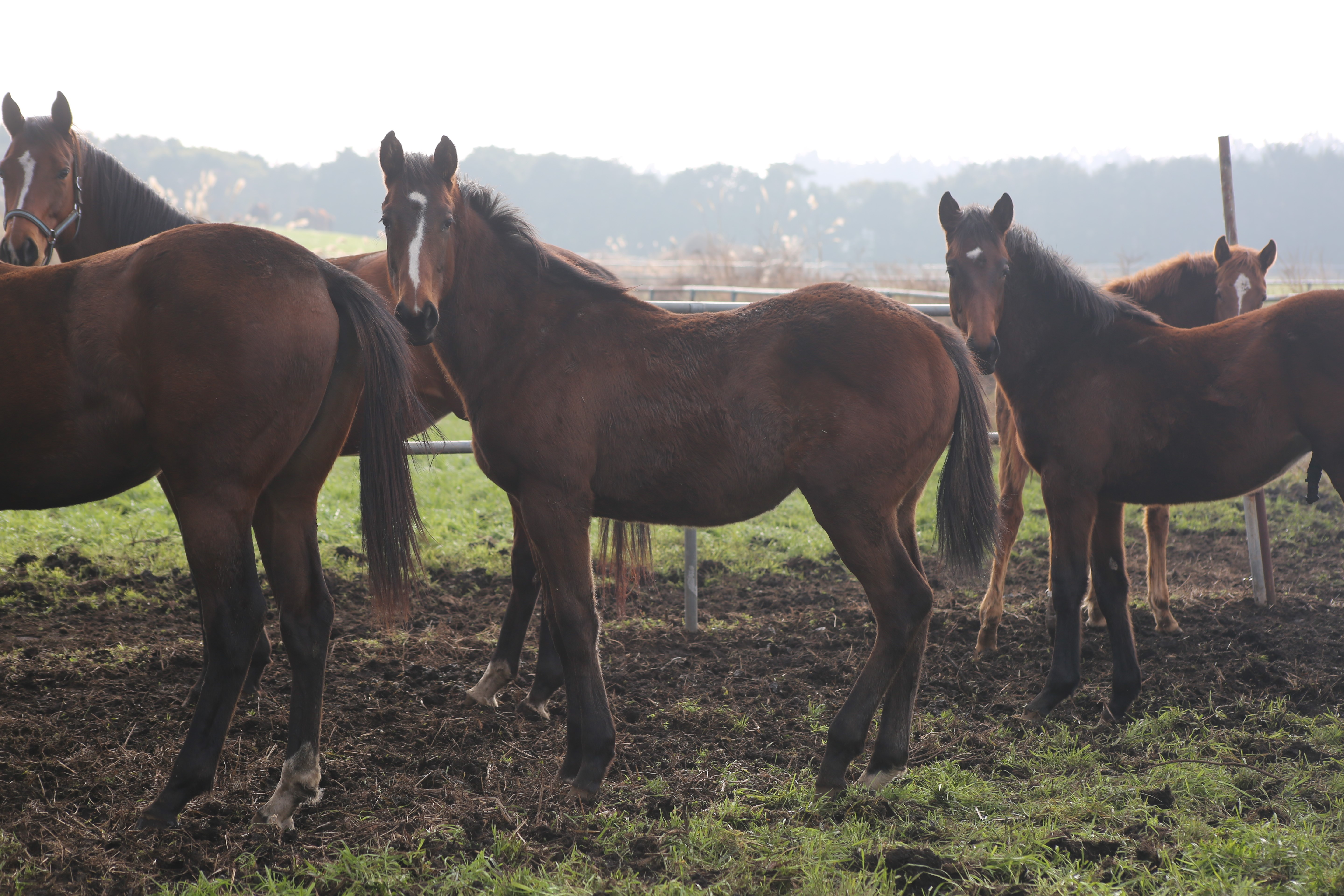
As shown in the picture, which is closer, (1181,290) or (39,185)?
(39,185)

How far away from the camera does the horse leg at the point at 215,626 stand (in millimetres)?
2744

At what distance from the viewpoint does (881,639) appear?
3.08m

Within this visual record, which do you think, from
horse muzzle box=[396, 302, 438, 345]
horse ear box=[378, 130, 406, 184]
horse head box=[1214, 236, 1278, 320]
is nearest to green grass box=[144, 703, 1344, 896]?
horse muzzle box=[396, 302, 438, 345]

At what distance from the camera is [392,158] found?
10.5 ft

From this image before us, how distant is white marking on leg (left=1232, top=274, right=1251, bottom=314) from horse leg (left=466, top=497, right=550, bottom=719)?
4597 millimetres

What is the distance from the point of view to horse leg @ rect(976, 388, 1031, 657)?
479 cm

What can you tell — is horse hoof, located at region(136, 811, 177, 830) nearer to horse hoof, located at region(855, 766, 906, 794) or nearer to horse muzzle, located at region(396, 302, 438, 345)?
horse muzzle, located at region(396, 302, 438, 345)

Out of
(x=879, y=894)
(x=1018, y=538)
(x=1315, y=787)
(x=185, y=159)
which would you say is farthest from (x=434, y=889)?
(x=185, y=159)

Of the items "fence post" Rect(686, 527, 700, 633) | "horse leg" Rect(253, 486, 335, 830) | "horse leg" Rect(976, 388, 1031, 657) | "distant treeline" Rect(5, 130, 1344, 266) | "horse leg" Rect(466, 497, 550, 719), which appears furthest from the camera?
"distant treeline" Rect(5, 130, 1344, 266)

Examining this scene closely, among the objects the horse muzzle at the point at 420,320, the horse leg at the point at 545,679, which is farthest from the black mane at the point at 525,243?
the horse leg at the point at 545,679

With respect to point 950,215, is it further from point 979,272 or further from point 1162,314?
point 1162,314

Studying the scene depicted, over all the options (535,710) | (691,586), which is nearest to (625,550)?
(535,710)

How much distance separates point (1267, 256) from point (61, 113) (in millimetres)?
7028

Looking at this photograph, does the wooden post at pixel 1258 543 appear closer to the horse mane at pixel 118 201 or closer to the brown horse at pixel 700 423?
the brown horse at pixel 700 423
